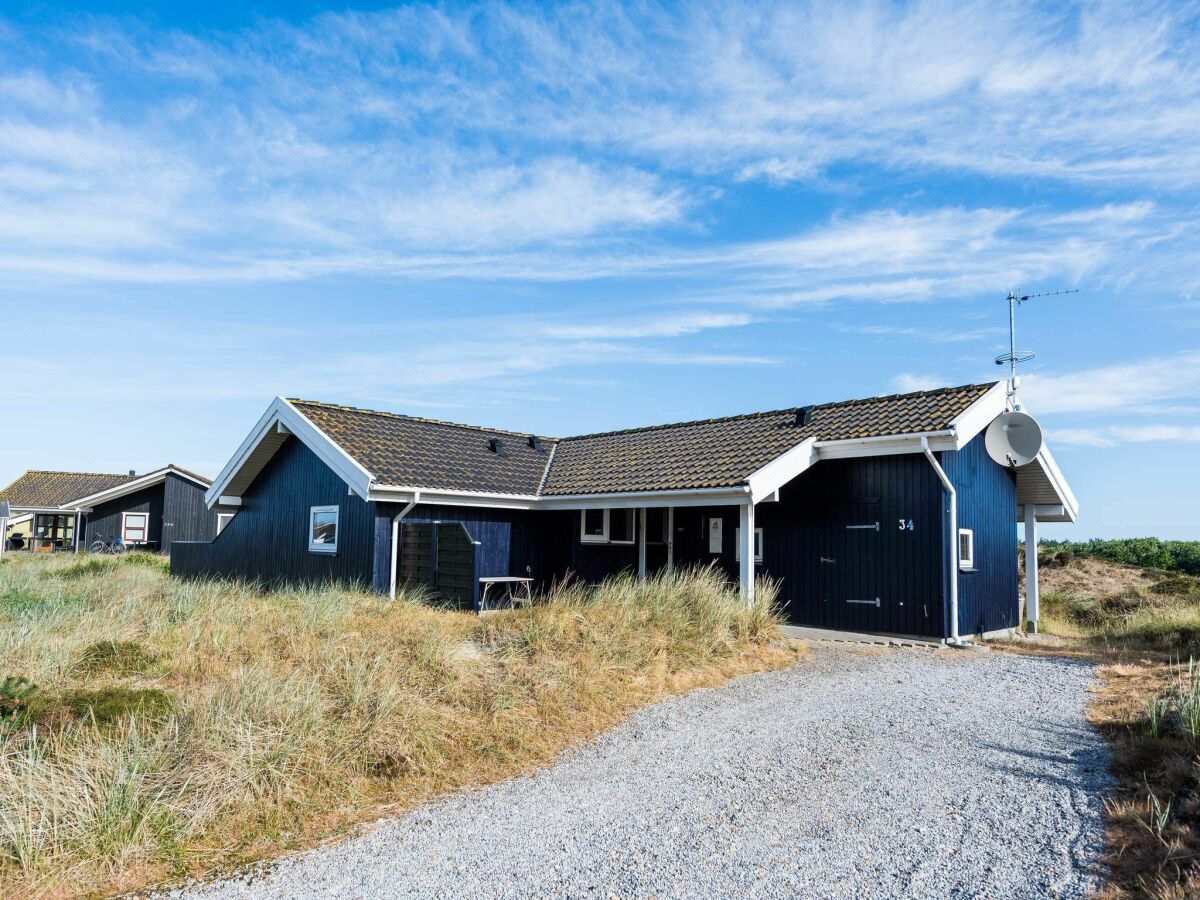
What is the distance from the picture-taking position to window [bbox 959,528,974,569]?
45.6 feet

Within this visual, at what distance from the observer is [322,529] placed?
54.2ft

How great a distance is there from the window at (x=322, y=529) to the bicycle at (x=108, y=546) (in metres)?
25.6

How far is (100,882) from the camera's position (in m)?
4.44

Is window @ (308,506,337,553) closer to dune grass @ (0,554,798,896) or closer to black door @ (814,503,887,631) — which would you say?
dune grass @ (0,554,798,896)

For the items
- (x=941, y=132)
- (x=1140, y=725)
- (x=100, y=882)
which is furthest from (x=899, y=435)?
(x=100, y=882)

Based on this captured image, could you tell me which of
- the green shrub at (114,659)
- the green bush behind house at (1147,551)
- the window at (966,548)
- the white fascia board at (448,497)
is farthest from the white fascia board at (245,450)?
the green bush behind house at (1147,551)

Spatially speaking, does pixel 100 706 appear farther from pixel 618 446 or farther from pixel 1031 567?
pixel 1031 567

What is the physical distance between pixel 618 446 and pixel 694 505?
460 cm

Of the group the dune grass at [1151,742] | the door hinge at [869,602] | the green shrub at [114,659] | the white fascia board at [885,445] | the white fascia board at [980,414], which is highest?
the white fascia board at [980,414]

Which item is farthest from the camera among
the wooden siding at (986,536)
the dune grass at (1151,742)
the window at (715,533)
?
the window at (715,533)

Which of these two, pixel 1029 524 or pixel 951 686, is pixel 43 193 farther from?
pixel 1029 524

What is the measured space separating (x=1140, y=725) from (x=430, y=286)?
434 inches

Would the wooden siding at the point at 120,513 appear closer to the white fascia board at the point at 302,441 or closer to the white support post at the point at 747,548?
the white fascia board at the point at 302,441

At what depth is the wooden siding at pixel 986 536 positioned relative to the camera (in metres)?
14.0
